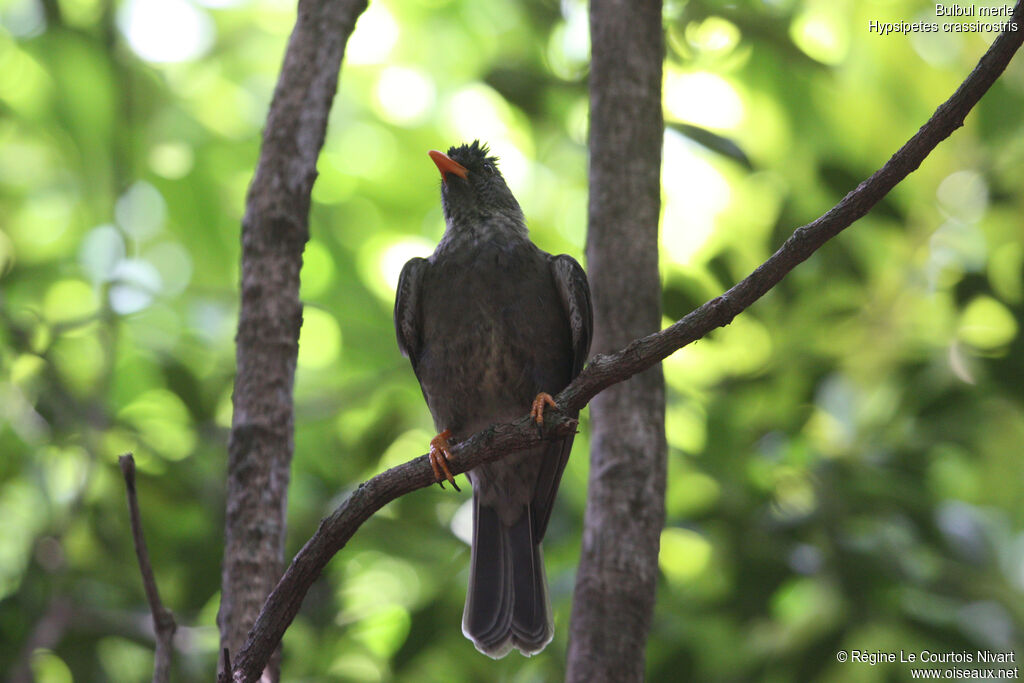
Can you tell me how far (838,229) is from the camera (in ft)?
7.40

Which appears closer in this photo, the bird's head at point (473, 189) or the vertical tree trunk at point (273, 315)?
the vertical tree trunk at point (273, 315)

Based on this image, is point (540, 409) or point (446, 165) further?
point (446, 165)

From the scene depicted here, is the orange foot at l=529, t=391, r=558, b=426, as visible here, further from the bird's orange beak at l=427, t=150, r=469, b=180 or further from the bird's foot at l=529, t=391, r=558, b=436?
the bird's orange beak at l=427, t=150, r=469, b=180

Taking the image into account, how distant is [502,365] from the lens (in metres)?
3.89

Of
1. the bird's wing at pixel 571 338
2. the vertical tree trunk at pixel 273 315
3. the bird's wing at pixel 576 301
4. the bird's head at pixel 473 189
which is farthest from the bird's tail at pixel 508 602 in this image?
the bird's head at pixel 473 189

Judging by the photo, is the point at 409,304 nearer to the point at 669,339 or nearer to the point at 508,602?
the point at 508,602

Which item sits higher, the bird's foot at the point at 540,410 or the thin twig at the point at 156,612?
the bird's foot at the point at 540,410

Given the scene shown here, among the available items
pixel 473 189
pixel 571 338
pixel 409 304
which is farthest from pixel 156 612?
pixel 473 189

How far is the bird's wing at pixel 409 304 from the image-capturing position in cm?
416

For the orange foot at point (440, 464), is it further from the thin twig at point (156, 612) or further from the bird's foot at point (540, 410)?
the thin twig at point (156, 612)

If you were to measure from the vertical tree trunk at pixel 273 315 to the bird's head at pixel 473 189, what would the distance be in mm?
1286

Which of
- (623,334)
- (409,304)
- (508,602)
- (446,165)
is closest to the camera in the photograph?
(623,334)

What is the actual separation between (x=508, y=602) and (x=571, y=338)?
1.14m

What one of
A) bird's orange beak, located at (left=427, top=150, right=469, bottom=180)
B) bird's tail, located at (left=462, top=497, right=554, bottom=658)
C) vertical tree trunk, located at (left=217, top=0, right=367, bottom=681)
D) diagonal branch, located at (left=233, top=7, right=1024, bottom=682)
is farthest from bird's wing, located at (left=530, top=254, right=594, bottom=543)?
diagonal branch, located at (left=233, top=7, right=1024, bottom=682)
